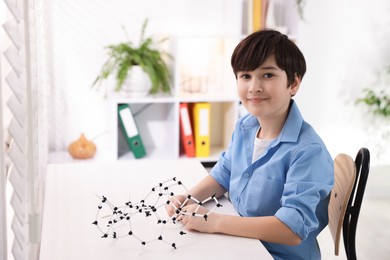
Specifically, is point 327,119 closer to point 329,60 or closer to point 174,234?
point 329,60

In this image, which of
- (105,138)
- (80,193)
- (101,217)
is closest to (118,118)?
(105,138)

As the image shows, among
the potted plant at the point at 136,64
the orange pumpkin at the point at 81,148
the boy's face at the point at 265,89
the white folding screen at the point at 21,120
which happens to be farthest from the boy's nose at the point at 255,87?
the orange pumpkin at the point at 81,148

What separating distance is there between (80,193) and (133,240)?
41cm

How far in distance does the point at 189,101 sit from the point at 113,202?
200cm

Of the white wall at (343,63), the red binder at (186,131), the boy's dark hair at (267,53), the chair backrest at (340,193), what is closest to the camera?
the boy's dark hair at (267,53)

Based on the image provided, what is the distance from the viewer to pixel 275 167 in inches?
63.4

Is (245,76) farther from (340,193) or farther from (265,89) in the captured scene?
(340,193)

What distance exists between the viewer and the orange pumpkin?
3598 millimetres

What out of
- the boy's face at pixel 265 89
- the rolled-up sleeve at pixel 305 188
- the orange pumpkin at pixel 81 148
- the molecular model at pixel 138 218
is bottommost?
the orange pumpkin at pixel 81 148

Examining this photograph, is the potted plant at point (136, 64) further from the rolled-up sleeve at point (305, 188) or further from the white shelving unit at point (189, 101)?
the rolled-up sleeve at point (305, 188)

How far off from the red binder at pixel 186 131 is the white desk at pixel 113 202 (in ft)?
4.90

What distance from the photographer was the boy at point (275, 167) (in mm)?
1473

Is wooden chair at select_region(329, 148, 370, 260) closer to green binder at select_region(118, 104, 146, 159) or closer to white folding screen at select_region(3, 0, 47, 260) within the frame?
white folding screen at select_region(3, 0, 47, 260)

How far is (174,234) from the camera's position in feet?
4.78
